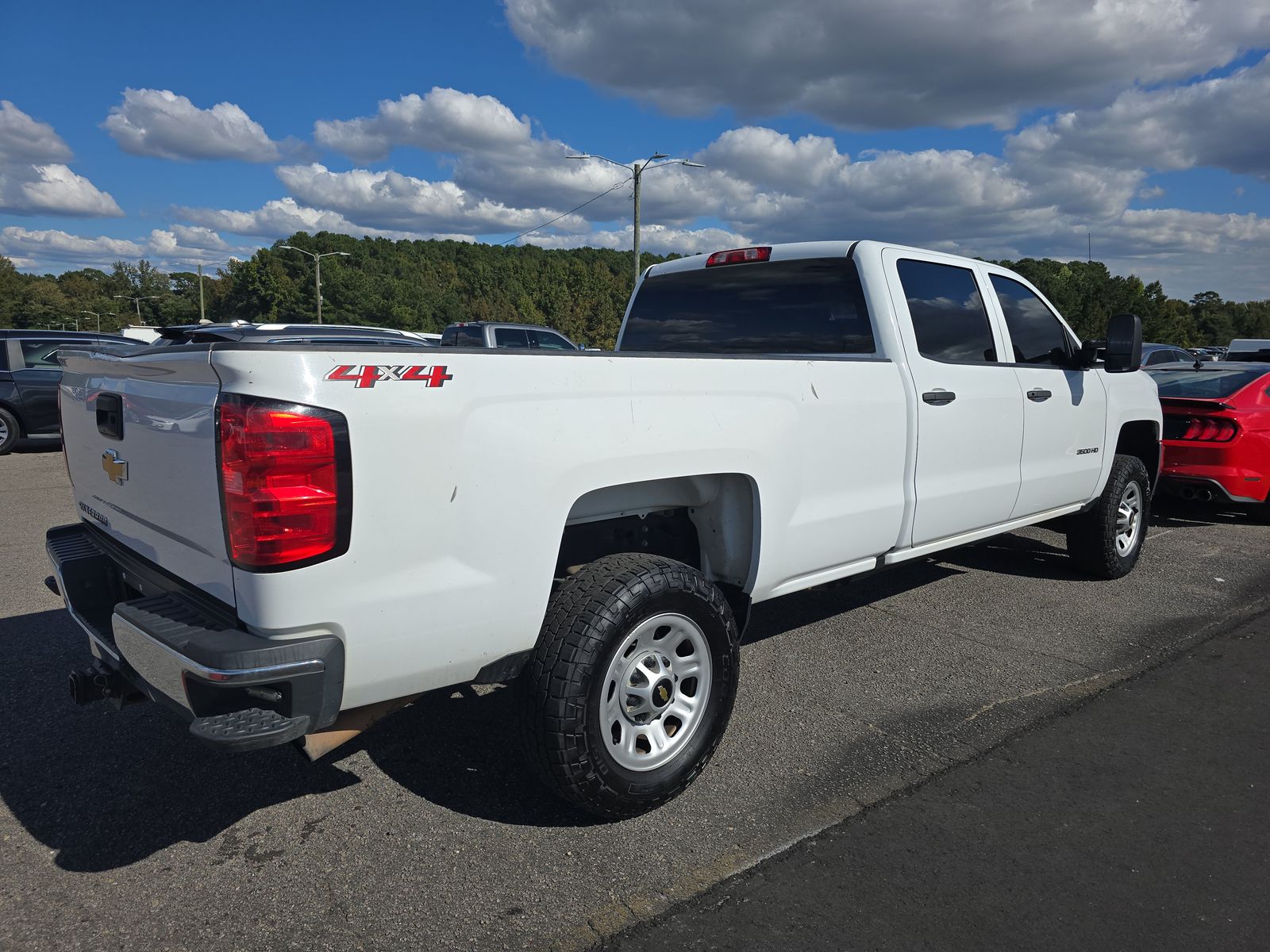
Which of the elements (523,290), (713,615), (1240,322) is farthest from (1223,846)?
(1240,322)

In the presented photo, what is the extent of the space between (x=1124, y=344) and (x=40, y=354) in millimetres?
13754

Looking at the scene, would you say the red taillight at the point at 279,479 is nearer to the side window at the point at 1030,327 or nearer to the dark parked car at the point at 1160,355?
the side window at the point at 1030,327

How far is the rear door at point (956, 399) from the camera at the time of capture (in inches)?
165

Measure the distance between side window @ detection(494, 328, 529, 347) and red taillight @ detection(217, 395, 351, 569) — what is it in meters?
15.4

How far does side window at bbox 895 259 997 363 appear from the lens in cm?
435

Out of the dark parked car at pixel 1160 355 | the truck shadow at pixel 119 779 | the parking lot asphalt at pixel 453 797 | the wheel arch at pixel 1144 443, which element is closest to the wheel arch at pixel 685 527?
the parking lot asphalt at pixel 453 797

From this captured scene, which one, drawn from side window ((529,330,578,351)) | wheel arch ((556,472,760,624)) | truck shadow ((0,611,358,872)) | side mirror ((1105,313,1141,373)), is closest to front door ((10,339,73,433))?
side window ((529,330,578,351))

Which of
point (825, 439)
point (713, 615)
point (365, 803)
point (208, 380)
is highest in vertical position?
point (208, 380)

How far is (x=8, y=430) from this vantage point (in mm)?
12406

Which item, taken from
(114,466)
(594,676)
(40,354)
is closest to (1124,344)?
(594,676)

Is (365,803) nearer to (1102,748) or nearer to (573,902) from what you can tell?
(573,902)

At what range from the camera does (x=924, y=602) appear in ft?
18.4

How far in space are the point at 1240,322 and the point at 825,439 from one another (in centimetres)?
12386

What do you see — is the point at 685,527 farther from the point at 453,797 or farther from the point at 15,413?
the point at 15,413
